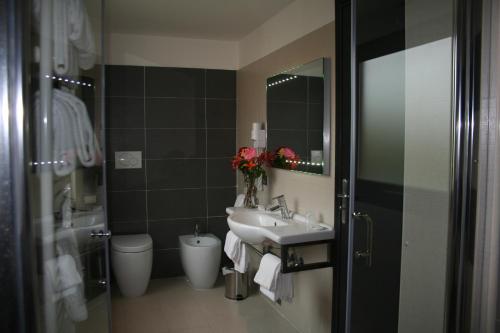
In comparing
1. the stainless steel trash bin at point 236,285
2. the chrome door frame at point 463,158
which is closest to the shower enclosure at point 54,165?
the chrome door frame at point 463,158

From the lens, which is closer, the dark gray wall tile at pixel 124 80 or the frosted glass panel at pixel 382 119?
the frosted glass panel at pixel 382 119

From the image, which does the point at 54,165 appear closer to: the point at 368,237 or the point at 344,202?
the point at 368,237

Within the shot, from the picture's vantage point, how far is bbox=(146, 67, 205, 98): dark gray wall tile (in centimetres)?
415

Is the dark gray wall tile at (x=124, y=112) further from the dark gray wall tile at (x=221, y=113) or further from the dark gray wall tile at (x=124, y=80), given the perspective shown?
the dark gray wall tile at (x=221, y=113)

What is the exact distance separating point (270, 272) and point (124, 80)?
257 cm

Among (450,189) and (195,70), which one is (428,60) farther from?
(195,70)

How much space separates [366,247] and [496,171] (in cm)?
73

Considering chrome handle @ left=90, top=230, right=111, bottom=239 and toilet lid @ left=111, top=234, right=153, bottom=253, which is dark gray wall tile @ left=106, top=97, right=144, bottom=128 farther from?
chrome handle @ left=90, top=230, right=111, bottom=239

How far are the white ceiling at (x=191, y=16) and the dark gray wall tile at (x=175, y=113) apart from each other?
2.22 ft

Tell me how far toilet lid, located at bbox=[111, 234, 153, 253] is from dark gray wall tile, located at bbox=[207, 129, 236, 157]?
112 cm

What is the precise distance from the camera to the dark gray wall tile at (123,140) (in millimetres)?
4086

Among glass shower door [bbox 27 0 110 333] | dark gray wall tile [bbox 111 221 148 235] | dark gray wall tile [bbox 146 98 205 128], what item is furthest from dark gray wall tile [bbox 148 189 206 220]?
glass shower door [bbox 27 0 110 333]

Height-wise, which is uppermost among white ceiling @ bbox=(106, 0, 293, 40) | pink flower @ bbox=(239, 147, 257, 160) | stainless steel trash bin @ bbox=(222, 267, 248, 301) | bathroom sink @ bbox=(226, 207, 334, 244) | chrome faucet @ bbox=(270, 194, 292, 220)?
white ceiling @ bbox=(106, 0, 293, 40)

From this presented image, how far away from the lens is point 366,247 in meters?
1.89
